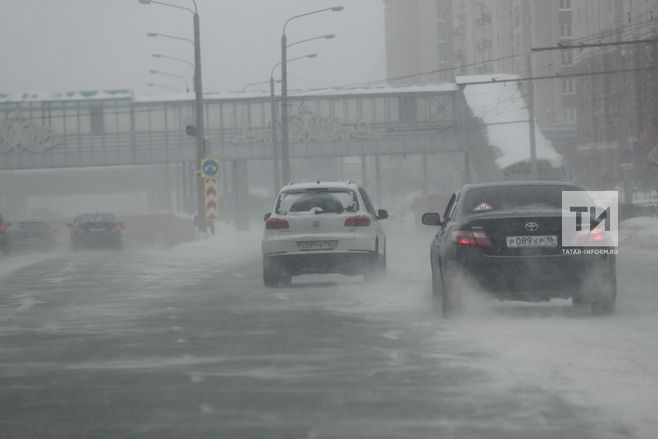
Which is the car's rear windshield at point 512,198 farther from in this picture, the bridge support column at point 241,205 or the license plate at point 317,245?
the bridge support column at point 241,205

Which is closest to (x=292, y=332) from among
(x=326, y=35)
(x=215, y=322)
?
(x=215, y=322)

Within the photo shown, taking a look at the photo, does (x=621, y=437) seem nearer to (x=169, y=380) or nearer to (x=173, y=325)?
(x=169, y=380)

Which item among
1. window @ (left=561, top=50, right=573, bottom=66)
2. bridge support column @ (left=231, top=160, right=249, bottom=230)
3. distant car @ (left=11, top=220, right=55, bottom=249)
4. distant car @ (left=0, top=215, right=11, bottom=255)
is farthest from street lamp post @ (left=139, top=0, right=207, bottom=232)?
window @ (left=561, top=50, right=573, bottom=66)

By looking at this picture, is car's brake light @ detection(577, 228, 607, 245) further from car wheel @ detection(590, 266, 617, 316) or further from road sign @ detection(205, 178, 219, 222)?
road sign @ detection(205, 178, 219, 222)

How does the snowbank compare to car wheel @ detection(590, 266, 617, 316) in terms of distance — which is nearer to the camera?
car wheel @ detection(590, 266, 617, 316)

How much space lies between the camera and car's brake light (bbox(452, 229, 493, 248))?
45.0 ft

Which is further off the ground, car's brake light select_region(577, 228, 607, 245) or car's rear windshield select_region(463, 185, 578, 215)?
car's rear windshield select_region(463, 185, 578, 215)

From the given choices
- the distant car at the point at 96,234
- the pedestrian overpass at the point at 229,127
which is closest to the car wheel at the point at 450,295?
the distant car at the point at 96,234

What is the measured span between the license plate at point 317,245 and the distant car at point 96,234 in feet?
98.0

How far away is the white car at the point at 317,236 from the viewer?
2048 cm

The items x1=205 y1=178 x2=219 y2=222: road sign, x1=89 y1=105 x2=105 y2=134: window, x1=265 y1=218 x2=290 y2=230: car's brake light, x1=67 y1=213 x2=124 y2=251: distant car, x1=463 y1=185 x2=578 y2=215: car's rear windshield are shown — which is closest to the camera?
x1=463 y1=185 x2=578 y2=215: car's rear windshield

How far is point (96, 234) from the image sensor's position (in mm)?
49469

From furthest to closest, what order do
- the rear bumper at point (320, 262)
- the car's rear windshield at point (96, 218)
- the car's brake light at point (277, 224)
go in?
the car's rear windshield at point (96, 218)
the car's brake light at point (277, 224)
the rear bumper at point (320, 262)

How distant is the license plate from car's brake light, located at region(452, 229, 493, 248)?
6698 mm
